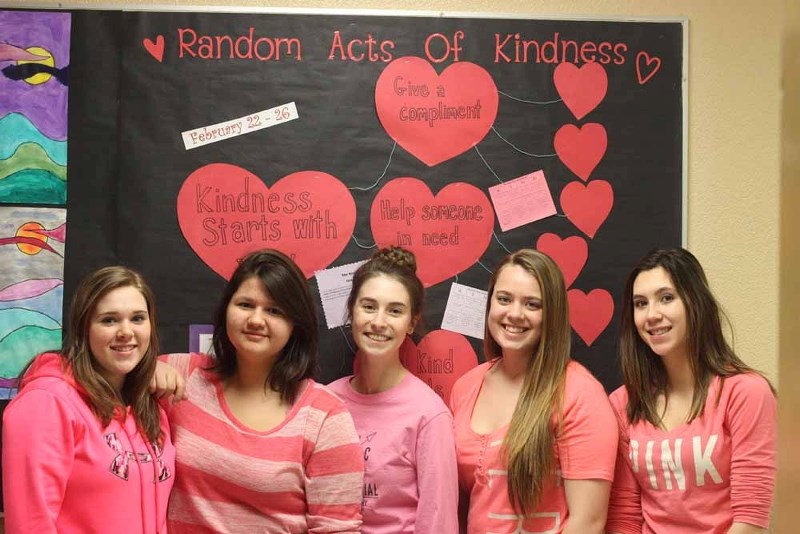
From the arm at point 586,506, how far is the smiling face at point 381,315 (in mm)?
571

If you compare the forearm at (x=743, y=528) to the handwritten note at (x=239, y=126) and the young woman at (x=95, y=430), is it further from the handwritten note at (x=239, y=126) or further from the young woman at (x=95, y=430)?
the handwritten note at (x=239, y=126)

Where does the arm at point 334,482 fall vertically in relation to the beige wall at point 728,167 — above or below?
below

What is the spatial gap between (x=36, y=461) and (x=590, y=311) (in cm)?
153

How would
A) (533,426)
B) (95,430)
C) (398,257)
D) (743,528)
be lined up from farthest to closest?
(398,257) < (533,426) < (743,528) < (95,430)

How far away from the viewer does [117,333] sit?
5.65 feet

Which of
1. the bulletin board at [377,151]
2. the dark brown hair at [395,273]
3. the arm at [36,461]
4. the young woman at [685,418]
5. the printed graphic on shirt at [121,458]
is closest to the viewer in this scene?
the arm at [36,461]

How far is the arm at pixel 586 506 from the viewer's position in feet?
5.97

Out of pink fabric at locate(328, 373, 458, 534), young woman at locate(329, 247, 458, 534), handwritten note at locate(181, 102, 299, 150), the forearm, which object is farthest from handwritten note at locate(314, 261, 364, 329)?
the forearm

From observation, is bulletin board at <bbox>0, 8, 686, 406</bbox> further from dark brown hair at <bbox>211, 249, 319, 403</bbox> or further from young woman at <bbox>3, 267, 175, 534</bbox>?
young woman at <bbox>3, 267, 175, 534</bbox>

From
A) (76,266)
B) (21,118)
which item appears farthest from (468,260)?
(21,118)

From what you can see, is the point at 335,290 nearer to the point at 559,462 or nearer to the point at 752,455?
the point at 559,462

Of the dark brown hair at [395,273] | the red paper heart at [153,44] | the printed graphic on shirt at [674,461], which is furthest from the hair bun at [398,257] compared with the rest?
the red paper heart at [153,44]

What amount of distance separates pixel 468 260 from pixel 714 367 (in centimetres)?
75

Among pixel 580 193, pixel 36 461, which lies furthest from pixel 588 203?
pixel 36 461
